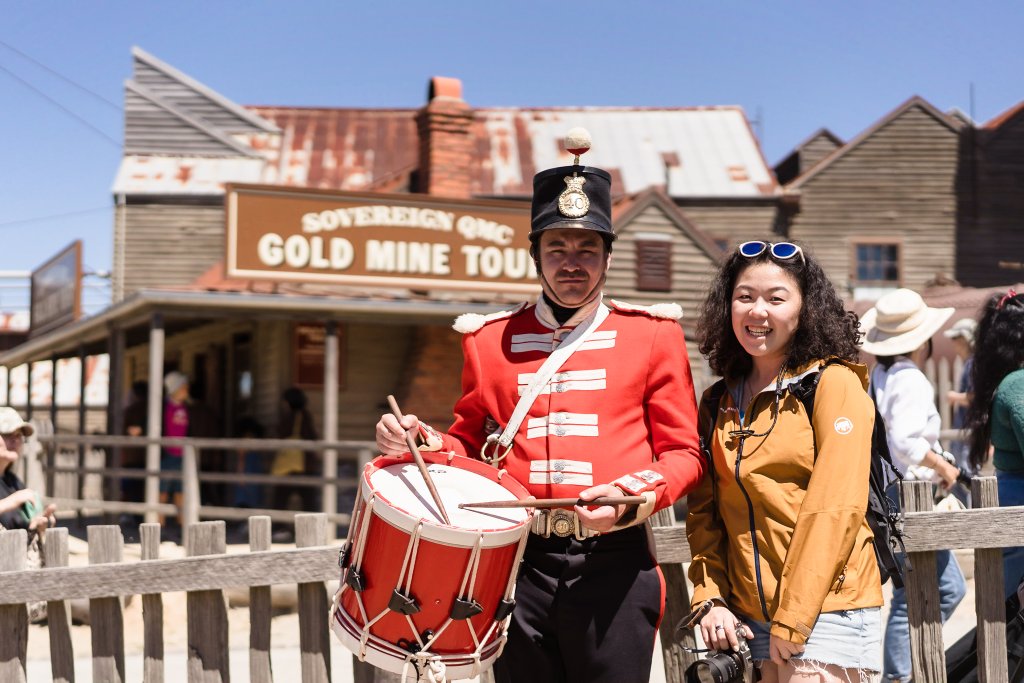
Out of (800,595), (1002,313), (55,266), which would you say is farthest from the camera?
(55,266)

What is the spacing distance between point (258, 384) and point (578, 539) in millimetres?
14251

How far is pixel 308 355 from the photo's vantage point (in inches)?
617

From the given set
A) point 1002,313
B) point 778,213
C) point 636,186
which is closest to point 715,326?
point 1002,313

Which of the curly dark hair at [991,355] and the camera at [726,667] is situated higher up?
the curly dark hair at [991,355]

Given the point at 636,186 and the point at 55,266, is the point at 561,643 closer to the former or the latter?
the point at 55,266

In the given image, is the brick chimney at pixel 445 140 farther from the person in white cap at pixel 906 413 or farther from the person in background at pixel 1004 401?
the person in background at pixel 1004 401

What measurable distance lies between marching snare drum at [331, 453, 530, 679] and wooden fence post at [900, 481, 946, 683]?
1587 millimetres

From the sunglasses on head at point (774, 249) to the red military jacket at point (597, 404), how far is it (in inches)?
10.1

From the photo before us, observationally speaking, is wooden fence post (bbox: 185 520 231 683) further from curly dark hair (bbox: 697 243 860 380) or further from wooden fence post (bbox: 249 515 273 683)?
curly dark hair (bbox: 697 243 860 380)

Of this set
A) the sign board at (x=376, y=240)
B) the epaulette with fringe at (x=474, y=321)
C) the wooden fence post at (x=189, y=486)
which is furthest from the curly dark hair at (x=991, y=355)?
the sign board at (x=376, y=240)

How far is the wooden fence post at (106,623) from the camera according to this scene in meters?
3.74

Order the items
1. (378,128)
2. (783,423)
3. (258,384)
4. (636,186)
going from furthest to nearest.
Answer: (378,128)
(636,186)
(258,384)
(783,423)

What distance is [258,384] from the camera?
1642cm

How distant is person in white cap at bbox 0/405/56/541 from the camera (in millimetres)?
4718
